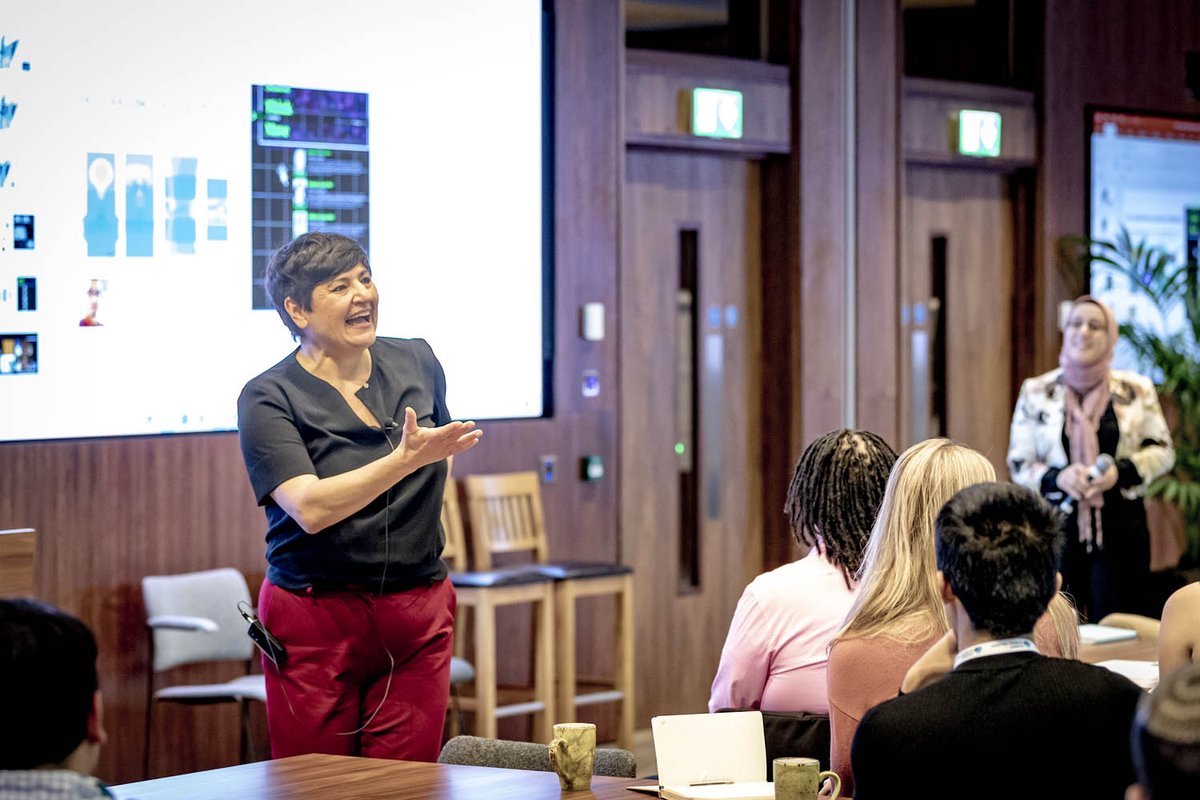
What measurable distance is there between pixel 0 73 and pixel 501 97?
1.93m

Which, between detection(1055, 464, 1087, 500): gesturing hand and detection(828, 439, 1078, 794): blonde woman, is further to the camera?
detection(1055, 464, 1087, 500): gesturing hand

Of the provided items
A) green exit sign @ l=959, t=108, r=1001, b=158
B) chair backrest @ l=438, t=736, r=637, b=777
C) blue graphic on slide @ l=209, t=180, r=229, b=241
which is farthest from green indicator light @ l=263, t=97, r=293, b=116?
green exit sign @ l=959, t=108, r=1001, b=158

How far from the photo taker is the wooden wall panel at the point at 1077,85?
27.1 feet

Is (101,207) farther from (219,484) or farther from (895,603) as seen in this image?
(895,603)

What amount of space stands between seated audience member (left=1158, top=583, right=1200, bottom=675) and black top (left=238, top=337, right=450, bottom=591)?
1419 millimetres

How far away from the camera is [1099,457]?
614 centimetres

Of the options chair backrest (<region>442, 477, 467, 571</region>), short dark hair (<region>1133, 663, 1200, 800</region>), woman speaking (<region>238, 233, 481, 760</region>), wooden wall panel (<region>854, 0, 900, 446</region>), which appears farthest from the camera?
wooden wall panel (<region>854, 0, 900, 446</region>)

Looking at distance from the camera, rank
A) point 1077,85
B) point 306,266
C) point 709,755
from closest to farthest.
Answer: point 709,755, point 306,266, point 1077,85

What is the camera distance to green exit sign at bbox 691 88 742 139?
6934mm

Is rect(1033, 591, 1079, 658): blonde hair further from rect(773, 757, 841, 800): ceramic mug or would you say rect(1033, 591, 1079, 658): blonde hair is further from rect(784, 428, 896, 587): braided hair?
rect(773, 757, 841, 800): ceramic mug

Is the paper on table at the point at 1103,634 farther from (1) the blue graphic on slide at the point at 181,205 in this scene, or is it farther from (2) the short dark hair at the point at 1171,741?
(1) the blue graphic on slide at the point at 181,205

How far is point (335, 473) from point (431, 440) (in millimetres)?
291

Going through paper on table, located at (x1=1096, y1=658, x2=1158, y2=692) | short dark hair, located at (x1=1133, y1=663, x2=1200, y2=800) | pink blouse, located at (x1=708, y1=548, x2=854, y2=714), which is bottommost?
paper on table, located at (x1=1096, y1=658, x2=1158, y2=692)

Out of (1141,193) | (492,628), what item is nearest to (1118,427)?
(492,628)
